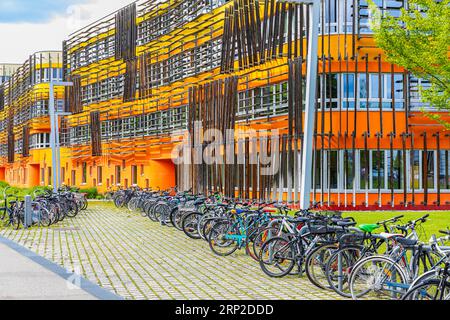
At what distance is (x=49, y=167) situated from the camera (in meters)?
70.2

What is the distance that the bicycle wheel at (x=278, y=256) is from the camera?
1167 centimetres

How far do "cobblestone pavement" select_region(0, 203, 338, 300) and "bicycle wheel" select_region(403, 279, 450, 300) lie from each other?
93.9 inches

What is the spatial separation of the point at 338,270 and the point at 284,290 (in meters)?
0.90

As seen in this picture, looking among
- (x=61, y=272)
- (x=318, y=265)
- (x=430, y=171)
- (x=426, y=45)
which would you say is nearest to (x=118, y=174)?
(x=430, y=171)

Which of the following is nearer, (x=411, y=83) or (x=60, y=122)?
(x=411, y=83)

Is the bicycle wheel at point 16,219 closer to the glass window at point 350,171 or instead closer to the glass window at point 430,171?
the glass window at point 350,171

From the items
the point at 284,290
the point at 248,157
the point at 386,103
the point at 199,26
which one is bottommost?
the point at 284,290

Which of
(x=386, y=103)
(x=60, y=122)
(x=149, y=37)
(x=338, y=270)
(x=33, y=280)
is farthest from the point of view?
(x=60, y=122)

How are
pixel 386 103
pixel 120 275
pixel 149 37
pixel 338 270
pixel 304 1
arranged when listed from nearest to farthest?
1. pixel 338 270
2. pixel 120 275
3. pixel 304 1
4. pixel 386 103
5. pixel 149 37

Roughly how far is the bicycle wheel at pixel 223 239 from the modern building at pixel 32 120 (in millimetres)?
56403

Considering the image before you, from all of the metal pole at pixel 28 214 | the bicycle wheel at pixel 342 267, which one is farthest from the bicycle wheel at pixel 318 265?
the metal pole at pixel 28 214

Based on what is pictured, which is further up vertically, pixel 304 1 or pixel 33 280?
pixel 304 1

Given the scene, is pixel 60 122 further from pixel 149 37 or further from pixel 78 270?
pixel 78 270

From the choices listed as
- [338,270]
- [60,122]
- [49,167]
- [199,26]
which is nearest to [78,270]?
[338,270]
